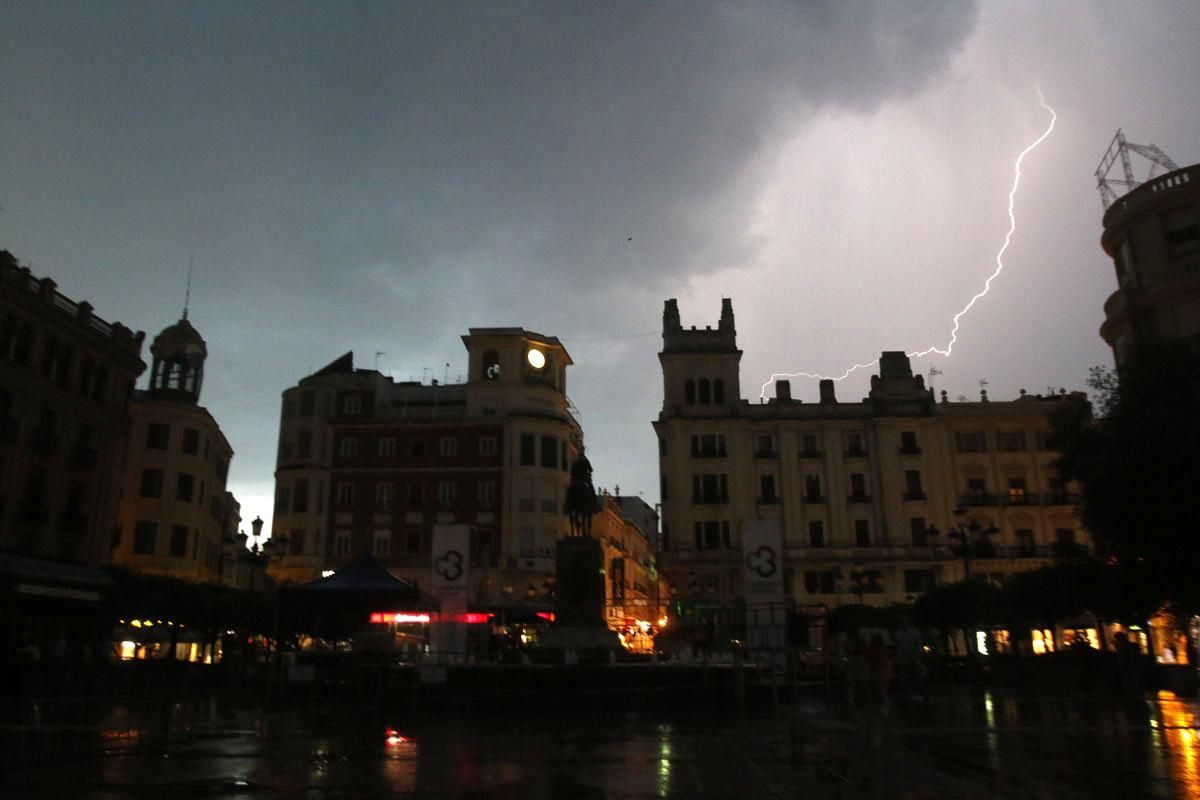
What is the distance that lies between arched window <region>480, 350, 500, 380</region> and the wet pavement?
170 feet

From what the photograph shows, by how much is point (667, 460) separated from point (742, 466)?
5.47 metres

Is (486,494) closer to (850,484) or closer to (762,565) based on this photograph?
(850,484)

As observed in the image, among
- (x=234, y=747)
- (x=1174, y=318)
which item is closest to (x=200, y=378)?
(x=234, y=747)

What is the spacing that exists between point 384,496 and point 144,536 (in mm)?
19038

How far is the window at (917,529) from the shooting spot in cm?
6278

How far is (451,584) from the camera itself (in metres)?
25.9

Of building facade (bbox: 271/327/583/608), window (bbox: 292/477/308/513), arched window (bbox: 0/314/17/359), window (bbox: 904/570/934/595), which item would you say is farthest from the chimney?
arched window (bbox: 0/314/17/359)

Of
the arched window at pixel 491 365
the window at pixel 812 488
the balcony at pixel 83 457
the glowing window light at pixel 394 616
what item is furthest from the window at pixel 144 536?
the window at pixel 812 488

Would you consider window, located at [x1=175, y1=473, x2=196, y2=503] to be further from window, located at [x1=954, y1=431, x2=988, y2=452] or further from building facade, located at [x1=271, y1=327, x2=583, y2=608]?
window, located at [x1=954, y1=431, x2=988, y2=452]

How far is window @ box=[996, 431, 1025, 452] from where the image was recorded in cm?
6469

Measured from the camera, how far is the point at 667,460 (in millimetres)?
66188

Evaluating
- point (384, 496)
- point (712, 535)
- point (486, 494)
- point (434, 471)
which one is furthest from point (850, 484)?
point (384, 496)

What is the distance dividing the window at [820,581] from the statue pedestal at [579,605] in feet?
134

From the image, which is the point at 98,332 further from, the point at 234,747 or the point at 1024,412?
the point at 1024,412
